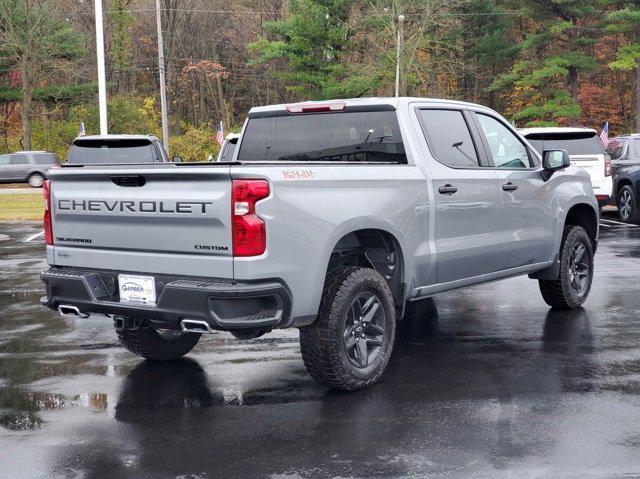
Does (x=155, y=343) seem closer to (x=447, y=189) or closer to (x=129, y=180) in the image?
(x=129, y=180)

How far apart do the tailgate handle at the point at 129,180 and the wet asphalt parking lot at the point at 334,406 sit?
1.44 metres

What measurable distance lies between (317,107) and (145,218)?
202 cm

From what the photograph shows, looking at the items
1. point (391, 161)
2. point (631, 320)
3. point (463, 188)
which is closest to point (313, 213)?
point (391, 161)

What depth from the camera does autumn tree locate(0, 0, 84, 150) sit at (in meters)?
45.9

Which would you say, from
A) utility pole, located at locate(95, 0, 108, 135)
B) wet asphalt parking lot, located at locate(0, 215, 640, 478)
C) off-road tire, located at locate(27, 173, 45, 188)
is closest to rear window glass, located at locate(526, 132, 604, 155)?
wet asphalt parking lot, located at locate(0, 215, 640, 478)

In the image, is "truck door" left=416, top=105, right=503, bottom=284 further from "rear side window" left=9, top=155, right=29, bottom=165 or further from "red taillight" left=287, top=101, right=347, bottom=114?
"rear side window" left=9, top=155, right=29, bottom=165

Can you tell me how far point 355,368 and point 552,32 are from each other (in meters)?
43.1

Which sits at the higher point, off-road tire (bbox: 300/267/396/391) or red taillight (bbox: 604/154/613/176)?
red taillight (bbox: 604/154/613/176)

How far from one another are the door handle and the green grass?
17.2 metres

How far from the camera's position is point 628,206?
59.6 ft

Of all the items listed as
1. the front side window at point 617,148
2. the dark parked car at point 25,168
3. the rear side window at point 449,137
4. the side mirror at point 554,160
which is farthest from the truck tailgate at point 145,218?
the dark parked car at point 25,168

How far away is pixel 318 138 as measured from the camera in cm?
702

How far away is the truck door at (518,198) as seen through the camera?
296 inches

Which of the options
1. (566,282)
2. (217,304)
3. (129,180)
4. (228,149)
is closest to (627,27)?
(228,149)
